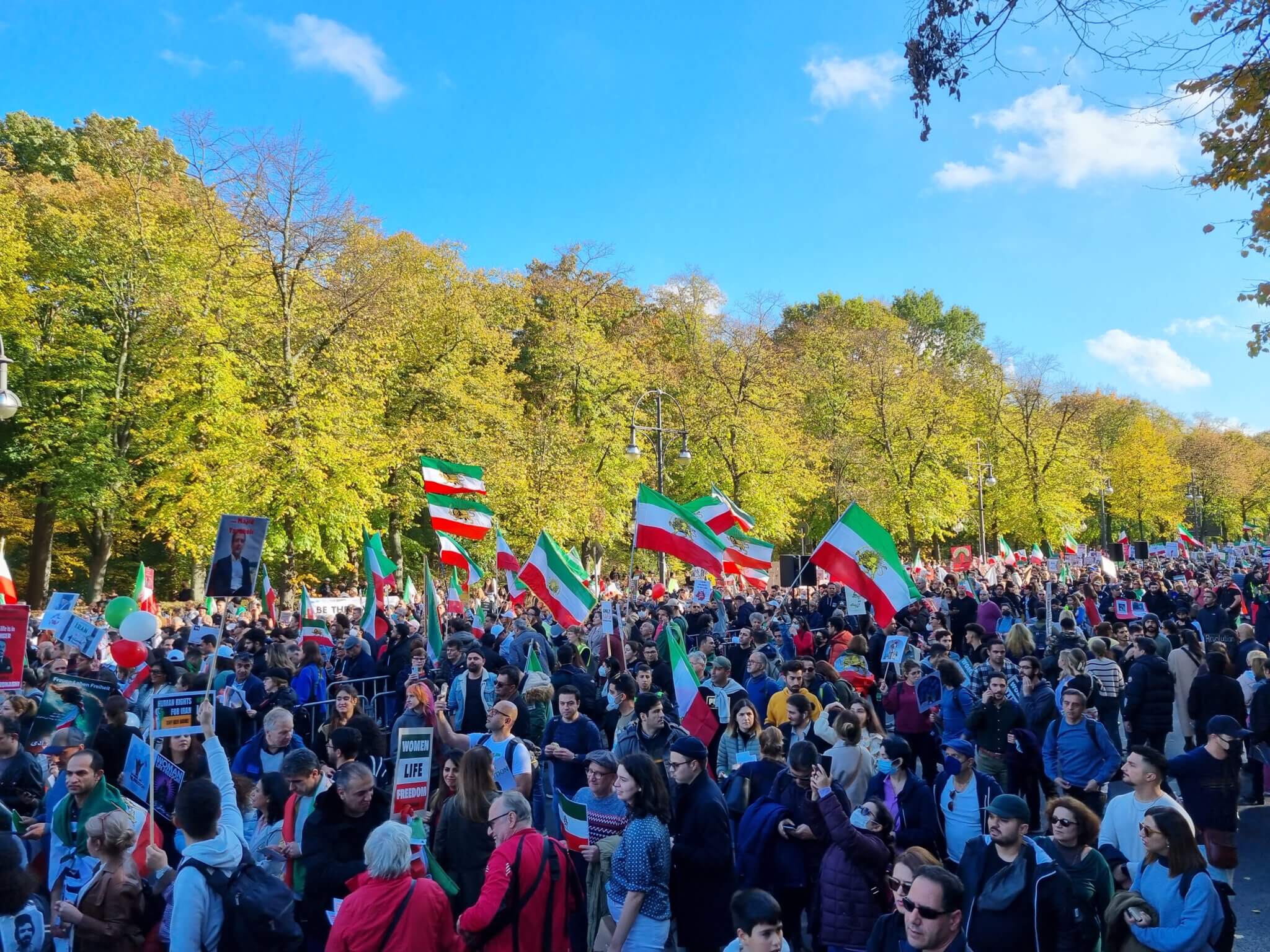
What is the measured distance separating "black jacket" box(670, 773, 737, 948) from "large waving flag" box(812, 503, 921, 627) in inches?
234

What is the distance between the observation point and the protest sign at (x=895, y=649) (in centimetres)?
1288

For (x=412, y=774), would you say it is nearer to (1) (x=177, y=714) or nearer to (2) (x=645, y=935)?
(1) (x=177, y=714)

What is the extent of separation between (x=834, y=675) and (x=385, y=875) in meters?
6.65

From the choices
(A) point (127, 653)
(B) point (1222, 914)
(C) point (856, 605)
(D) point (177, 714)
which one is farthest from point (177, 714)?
(C) point (856, 605)

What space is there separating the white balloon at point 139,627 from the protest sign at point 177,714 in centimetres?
427

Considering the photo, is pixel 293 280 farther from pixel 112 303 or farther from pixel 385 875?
pixel 385 875

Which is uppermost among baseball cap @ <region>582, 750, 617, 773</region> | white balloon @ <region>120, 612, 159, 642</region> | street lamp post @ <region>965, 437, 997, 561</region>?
street lamp post @ <region>965, 437, 997, 561</region>

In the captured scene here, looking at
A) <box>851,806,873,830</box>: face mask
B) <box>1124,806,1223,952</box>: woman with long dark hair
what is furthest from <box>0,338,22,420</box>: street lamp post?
<box>1124,806,1223,952</box>: woman with long dark hair

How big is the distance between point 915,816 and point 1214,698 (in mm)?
5447

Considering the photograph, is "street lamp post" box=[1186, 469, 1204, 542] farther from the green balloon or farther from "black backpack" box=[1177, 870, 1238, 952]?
"black backpack" box=[1177, 870, 1238, 952]

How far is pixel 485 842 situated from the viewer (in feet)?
18.2

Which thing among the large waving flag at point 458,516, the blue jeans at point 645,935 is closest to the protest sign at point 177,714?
the blue jeans at point 645,935

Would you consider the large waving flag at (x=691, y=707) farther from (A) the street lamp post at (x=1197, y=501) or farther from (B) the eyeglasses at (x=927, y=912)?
(A) the street lamp post at (x=1197, y=501)

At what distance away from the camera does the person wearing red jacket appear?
459 centimetres
